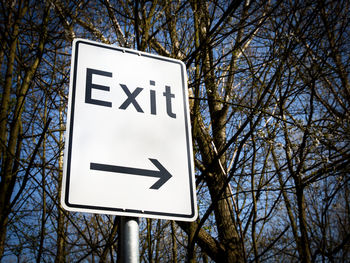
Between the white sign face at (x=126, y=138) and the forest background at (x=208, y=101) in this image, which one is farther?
the forest background at (x=208, y=101)

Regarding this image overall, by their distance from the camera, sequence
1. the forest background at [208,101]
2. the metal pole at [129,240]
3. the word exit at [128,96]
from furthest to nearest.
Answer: the forest background at [208,101], the word exit at [128,96], the metal pole at [129,240]

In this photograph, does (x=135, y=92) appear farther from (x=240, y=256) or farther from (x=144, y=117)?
(x=240, y=256)

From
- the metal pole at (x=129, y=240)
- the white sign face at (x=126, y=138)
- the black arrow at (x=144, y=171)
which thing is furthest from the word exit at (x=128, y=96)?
the metal pole at (x=129, y=240)

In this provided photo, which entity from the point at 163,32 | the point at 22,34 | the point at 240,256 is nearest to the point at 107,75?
the point at 163,32

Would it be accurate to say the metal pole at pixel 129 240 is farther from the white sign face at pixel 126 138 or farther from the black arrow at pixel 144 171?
the black arrow at pixel 144 171

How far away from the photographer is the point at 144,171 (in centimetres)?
134

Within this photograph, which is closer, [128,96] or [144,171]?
[144,171]

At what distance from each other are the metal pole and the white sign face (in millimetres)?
33

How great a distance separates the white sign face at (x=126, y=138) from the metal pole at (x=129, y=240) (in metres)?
0.03

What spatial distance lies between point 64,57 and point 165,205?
4857mm

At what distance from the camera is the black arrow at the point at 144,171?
1.28m

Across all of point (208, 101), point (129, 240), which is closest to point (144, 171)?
point (129, 240)

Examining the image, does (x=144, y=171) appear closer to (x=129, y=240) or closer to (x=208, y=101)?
(x=129, y=240)

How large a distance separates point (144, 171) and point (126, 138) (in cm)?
15
